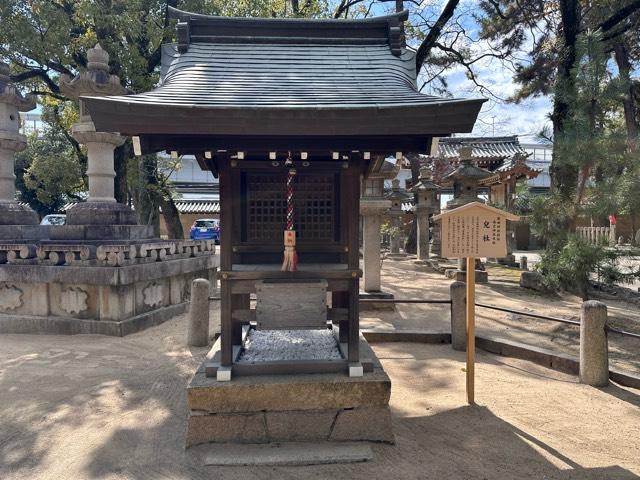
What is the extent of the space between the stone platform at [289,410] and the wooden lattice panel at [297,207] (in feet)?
4.88

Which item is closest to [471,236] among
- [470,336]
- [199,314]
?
[470,336]

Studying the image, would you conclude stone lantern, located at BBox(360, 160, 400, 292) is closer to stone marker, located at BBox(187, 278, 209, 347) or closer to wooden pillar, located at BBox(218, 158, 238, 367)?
stone marker, located at BBox(187, 278, 209, 347)

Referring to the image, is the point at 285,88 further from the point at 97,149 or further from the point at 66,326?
the point at 97,149

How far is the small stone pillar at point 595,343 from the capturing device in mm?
4770

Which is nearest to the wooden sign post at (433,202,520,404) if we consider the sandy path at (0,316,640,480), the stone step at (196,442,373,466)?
the sandy path at (0,316,640,480)

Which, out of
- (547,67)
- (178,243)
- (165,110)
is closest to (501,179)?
(547,67)

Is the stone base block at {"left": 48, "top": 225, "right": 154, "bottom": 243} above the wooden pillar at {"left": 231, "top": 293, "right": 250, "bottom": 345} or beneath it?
above

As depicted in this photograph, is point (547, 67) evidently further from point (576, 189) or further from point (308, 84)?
point (308, 84)

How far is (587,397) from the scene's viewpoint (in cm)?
457

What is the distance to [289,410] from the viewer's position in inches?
147

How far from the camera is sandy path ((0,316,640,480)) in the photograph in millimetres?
3316

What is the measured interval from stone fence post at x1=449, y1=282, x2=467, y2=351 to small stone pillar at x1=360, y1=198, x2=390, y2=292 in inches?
117

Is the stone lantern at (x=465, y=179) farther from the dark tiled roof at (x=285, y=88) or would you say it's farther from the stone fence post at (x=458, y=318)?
the dark tiled roof at (x=285, y=88)

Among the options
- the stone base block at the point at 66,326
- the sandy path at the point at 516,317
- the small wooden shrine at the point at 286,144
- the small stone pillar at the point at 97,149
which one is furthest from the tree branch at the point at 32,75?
the sandy path at the point at 516,317
